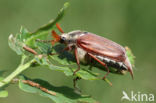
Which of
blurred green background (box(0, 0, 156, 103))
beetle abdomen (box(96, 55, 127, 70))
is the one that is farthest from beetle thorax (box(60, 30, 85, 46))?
blurred green background (box(0, 0, 156, 103))

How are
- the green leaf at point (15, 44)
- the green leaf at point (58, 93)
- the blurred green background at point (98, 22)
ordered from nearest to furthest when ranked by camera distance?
the green leaf at point (58, 93)
the green leaf at point (15, 44)
the blurred green background at point (98, 22)

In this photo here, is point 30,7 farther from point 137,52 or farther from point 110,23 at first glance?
point 137,52

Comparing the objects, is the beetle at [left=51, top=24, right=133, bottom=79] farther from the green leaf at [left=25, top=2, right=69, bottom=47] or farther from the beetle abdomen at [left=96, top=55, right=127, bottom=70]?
the green leaf at [left=25, top=2, right=69, bottom=47]

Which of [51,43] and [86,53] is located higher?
[51,43]

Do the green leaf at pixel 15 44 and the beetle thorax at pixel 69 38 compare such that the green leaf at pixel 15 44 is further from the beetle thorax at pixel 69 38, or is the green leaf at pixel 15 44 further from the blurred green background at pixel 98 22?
the blurred green background at pixel 98 22

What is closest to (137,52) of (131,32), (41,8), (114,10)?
(131,32)

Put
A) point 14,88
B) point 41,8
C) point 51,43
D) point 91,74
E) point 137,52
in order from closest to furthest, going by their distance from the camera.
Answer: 1. point 91,74
2. point 51,43
3. point 14,88
4. point 137,52
5. point 41,8

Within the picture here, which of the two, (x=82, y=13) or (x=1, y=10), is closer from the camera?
(x=1, y=10)

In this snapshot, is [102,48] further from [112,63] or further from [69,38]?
[69,38]

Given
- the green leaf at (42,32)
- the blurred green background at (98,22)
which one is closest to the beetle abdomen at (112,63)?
the green leaf at (42,32)
